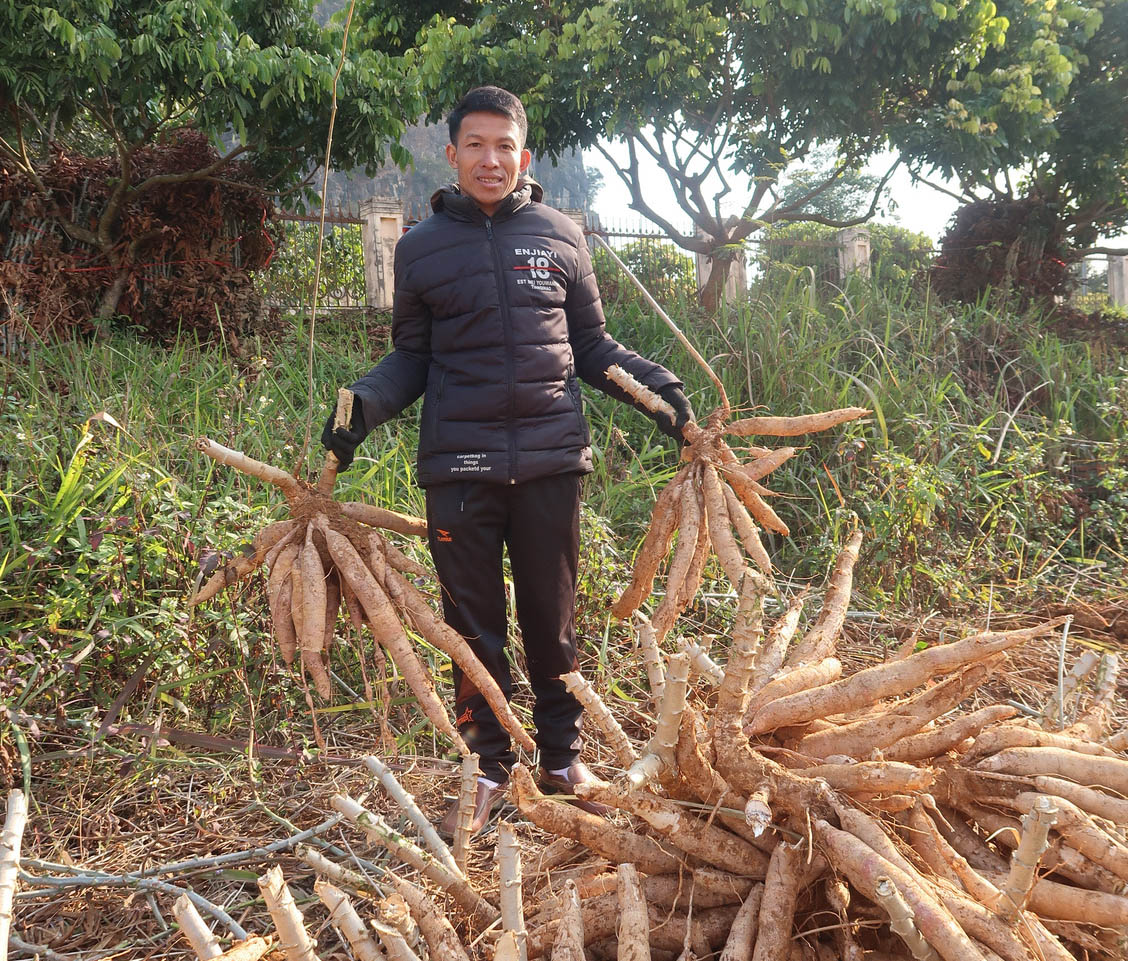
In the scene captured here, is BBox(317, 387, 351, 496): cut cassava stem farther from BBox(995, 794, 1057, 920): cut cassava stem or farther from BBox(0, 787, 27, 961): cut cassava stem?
BBox(995, 794, 1057, 920): cut cassava stem

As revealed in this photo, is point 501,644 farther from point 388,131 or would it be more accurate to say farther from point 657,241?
point 657,241

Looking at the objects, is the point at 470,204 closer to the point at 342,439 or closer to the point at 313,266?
the point at 342,439

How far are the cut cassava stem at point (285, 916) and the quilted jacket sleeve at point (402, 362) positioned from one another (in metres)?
1.15

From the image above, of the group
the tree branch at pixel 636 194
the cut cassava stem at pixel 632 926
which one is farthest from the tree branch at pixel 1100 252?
the cut cassava stem at pixel 632 926

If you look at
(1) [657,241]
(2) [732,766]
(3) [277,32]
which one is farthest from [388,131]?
(2) [732,766]

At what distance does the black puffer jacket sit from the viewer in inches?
77.2

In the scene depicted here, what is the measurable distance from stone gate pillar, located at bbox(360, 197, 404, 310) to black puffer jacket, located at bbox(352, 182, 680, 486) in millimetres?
5164

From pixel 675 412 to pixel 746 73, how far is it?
608 centimetres

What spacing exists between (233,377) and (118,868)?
2.87m

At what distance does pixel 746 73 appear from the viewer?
6980mm

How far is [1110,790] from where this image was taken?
51.1 inches

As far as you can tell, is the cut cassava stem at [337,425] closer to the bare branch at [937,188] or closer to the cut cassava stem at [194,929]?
the cut cassava stem at [194,929]

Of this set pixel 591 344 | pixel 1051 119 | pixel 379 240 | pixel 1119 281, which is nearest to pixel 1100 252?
pixel 1051 119

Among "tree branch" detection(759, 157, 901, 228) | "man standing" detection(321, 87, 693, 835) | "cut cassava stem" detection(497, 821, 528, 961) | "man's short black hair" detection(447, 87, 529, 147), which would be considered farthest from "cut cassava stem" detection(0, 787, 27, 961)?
"tree branch" detection(759, 157, 901, 228)
